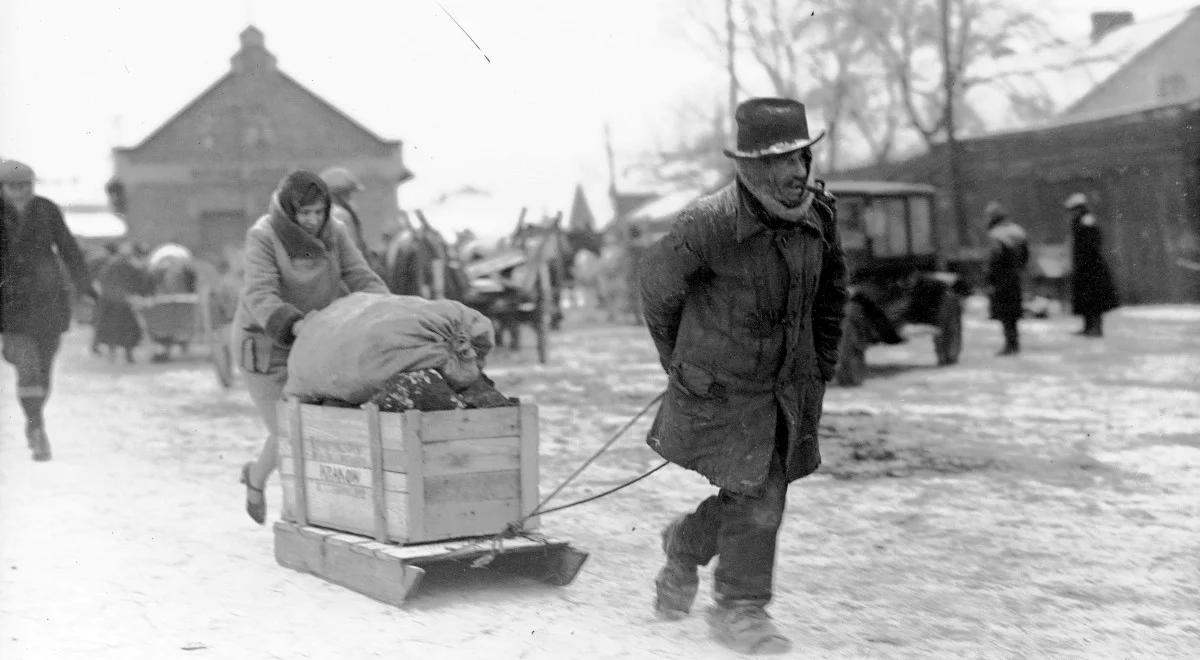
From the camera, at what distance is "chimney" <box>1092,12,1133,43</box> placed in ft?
150

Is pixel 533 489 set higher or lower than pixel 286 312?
lower

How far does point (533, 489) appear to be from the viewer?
Answer: 19.3 feet

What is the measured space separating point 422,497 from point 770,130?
1807 millimetres

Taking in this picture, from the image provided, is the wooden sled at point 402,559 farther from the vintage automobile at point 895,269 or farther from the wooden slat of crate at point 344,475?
the vintage automobile at point 895,269

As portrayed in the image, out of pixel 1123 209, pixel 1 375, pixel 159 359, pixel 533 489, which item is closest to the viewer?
pixel 533 489

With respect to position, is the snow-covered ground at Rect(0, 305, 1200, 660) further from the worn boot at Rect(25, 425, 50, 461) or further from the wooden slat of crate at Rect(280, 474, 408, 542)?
the wooden slat of crate at Rect(280, 474, 408, 542)

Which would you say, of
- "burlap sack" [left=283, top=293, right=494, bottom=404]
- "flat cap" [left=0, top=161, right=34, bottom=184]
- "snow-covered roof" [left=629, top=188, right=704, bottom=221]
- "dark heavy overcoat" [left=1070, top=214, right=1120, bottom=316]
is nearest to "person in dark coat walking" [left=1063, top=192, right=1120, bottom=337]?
"dark heavy overcoat" [left=1070, top=214, right=1120, bottom=316]

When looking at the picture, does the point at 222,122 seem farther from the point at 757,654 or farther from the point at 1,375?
the point at 757,654

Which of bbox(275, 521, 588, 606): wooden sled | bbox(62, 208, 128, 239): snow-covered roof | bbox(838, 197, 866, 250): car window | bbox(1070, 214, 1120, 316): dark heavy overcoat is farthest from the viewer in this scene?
bbox(62, 208, 128, 239): snow-covered roof

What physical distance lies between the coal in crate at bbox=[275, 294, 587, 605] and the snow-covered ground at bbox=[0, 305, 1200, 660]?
13 cm

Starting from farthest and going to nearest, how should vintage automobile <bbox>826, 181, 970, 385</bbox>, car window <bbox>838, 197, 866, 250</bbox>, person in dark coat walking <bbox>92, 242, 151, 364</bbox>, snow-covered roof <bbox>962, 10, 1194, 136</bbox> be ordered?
1. snow-covered roof <bbox>962, 10, 1194, 136</bbox>
2. person in dark coat walking <bbox>92, 242, 151, 364</bbox>
3. car window <bbox>838, 197, 866, 250</bbox>
4. vintage automobile <bbox>826, 181, 970, 385</bbox>

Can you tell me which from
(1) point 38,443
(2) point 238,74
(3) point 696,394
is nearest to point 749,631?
(3) point 696,394

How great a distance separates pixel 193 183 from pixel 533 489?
162 feet

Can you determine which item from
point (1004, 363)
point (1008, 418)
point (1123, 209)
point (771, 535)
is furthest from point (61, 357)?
point (771, 535)
